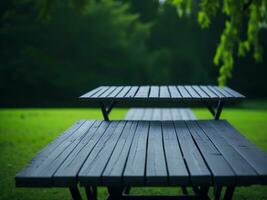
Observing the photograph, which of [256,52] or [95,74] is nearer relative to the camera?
[256,52]

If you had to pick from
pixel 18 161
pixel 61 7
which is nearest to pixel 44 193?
pixel 18 161

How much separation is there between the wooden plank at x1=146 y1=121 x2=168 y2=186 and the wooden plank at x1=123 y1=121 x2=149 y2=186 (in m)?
0.03

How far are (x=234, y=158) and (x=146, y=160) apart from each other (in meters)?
0.52

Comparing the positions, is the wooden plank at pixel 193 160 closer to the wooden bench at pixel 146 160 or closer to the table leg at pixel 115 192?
the wooden bench at pixel 146 160

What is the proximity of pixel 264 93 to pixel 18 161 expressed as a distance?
1069 inches

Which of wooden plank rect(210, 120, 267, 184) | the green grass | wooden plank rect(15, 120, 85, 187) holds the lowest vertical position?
the green grass

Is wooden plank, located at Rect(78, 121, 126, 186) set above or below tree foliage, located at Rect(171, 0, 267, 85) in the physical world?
below

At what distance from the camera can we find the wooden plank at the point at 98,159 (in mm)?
1838

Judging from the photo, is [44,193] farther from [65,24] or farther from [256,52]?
[65,24]

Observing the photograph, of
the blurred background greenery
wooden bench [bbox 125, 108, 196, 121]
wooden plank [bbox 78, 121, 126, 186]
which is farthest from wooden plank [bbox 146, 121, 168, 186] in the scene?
the blurred background greenery

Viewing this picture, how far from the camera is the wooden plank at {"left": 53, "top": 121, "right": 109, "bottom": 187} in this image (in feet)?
6.08

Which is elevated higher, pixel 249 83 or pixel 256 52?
pixel 256 52

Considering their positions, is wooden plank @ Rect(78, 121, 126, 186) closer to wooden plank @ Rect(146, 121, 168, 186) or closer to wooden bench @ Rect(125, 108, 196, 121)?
wooden plank @ Rect(146, 121, 168, 186)

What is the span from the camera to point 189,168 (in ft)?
6.40
